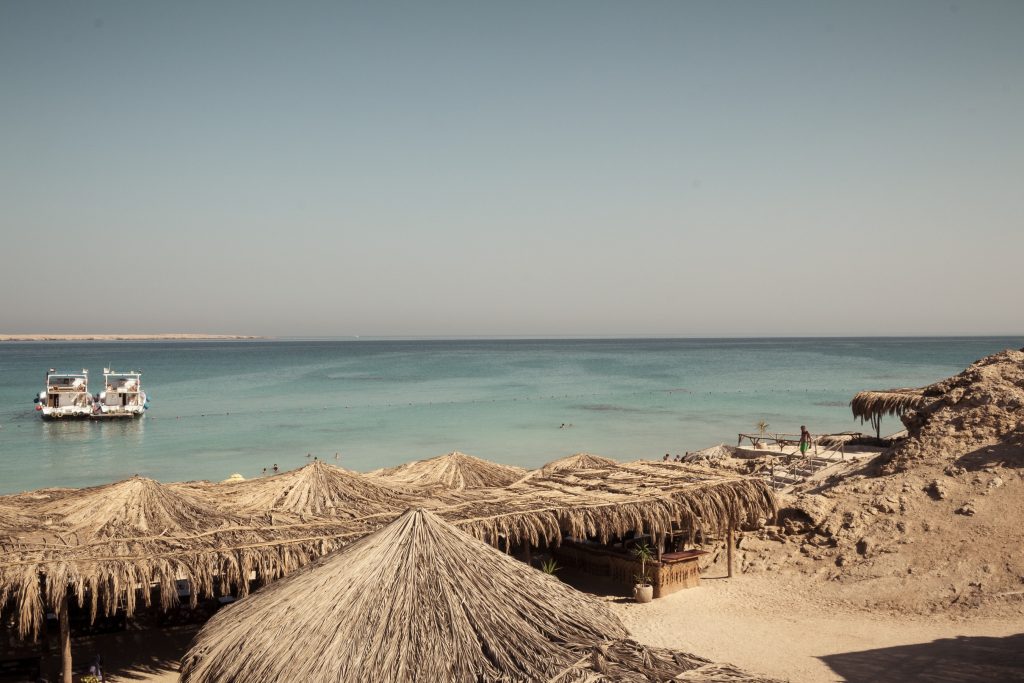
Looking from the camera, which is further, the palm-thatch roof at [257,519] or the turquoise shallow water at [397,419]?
the turquoise shallow water at [397,419]

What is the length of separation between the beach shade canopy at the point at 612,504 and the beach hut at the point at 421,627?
400 cm

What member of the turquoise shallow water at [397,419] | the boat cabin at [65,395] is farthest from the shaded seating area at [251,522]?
the boat cabin at [65,395]

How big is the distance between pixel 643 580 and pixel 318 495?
5.63m

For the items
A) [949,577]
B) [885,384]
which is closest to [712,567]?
[949,577]

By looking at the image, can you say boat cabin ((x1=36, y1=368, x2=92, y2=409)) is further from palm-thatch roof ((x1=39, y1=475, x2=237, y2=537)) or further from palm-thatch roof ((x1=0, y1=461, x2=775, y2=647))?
palm-thatch roof ((x1=39, y1=475, x2=237, y2=537))

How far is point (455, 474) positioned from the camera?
47.7ft

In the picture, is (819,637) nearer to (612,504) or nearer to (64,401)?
(612,504)

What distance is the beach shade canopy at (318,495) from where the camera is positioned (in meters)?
11.1

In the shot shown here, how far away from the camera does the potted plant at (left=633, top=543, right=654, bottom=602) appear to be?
12.0 meters

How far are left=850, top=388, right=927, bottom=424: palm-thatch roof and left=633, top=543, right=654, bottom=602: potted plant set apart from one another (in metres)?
12.7

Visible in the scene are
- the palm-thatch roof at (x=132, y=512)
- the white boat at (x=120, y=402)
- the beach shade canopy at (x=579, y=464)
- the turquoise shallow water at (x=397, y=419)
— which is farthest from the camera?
the white boat at (x=120, y=402)

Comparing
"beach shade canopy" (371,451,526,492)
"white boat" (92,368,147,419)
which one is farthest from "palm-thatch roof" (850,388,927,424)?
"white boat" (92,368,147,419)

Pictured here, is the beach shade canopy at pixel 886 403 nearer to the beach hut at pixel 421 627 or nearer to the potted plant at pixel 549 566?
the potted plant at pixel 549 566

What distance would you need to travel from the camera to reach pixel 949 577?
11406mm
